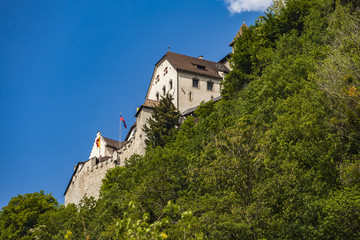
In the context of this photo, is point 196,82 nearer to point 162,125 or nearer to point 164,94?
point 164,94

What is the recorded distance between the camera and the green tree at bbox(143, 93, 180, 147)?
3747 centimetres

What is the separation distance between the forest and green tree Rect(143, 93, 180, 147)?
565 centimetres

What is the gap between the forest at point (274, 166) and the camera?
49.0ft

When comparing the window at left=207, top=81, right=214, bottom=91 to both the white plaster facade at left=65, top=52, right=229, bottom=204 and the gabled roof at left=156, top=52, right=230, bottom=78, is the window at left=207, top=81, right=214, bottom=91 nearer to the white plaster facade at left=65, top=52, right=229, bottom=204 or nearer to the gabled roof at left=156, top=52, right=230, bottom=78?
the white plaster facade at left=65, top=52, right=229, bottom=204

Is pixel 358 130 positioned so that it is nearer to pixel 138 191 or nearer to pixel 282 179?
pixel 282 179

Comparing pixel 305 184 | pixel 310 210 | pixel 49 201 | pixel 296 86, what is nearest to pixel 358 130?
pixel 305 184

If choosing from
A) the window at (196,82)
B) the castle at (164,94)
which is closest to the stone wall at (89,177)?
the castle at (164,94)

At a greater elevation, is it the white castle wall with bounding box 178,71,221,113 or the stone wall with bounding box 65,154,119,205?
the white castle wall with bounding box 178,71,221,113

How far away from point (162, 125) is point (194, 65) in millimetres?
17315

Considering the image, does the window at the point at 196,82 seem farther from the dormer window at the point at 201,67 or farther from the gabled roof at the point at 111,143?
the gabled roof at the point at 111,143

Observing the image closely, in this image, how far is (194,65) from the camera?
53688mm

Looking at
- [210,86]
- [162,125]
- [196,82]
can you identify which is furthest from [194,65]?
[162,125]

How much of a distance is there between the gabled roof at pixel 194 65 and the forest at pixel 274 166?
18.4 meters

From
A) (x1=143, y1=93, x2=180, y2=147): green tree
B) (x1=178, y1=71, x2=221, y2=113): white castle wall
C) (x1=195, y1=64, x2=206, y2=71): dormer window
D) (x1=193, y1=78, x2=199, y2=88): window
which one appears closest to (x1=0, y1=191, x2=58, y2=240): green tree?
(x1=143, y1=93, x2=180, y2=147): green tree
